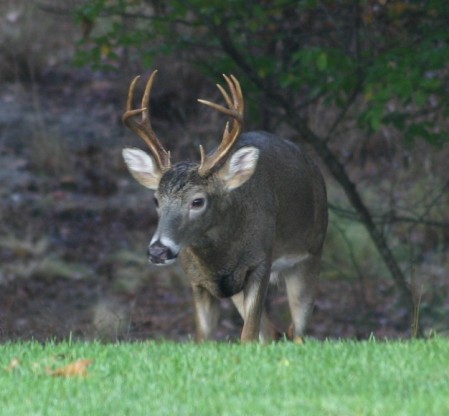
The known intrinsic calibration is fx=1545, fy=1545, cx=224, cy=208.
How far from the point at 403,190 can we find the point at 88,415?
43.6 ft

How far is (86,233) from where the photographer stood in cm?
2000

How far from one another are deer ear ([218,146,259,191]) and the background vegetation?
4.49ft

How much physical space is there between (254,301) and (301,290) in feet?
5.15

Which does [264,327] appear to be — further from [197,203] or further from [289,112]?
[289,112]

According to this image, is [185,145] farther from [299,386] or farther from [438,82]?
[299,386]

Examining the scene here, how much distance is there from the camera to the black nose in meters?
9.33

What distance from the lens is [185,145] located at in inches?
770

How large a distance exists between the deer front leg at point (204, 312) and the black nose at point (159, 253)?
0.86m

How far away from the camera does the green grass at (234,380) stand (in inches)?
260

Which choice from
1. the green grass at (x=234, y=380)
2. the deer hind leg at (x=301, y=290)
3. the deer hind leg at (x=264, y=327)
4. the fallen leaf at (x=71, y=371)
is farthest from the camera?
the deer hind leg at (x=301, y=290)

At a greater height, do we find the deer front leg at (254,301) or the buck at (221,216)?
the buck at (221,216)

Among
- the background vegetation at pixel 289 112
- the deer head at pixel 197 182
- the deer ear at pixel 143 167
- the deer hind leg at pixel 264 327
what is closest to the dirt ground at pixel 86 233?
the background vegetation at pixel 289 112

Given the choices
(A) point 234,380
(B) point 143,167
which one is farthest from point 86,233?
(A) point 234,380

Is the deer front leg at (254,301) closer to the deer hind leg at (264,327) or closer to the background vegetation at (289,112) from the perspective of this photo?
the deer hind leg at (264,327)
